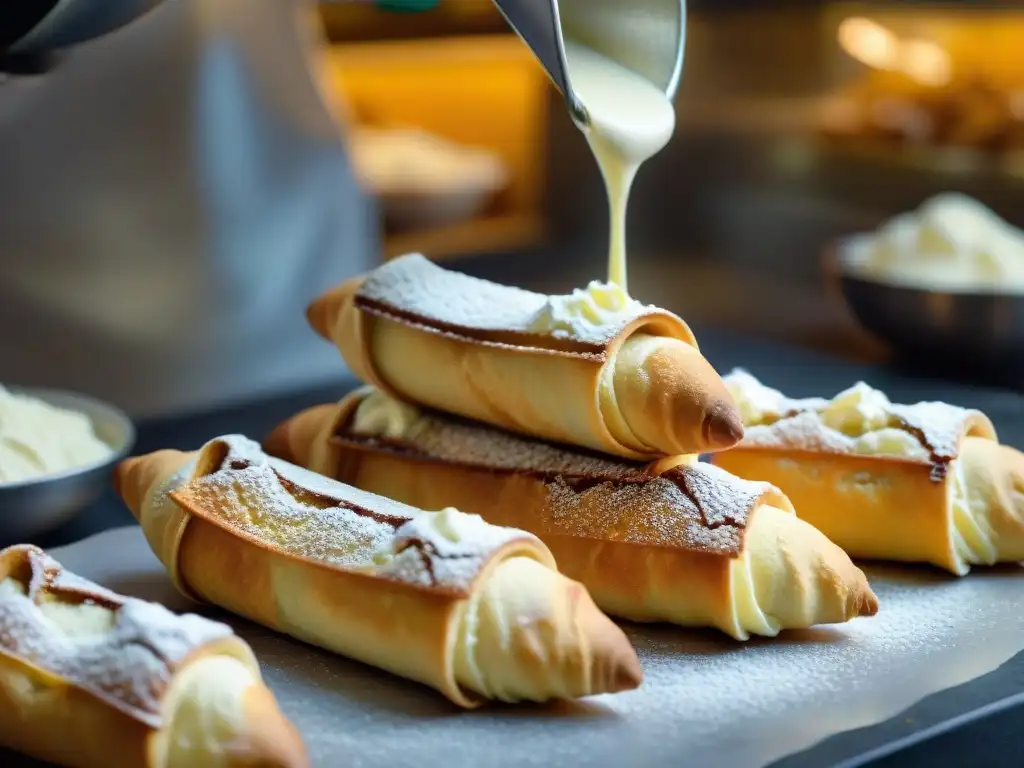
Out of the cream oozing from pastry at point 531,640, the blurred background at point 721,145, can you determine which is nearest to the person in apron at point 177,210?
the blurred background at point 721,145

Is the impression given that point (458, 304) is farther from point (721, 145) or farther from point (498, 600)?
point (721, 145)

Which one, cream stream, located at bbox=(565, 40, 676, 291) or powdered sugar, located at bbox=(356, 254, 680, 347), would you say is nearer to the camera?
powdered sugar, located at bbox=(356, 254, 680, 347)

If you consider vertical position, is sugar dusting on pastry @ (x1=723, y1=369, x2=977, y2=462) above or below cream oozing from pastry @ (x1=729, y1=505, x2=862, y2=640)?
above

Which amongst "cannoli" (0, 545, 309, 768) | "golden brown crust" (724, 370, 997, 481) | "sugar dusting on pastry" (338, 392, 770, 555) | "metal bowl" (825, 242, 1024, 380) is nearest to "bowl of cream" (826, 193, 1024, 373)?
"metal bowl" (825, 242, 1024, 380)

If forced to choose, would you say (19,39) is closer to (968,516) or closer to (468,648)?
(468,648)

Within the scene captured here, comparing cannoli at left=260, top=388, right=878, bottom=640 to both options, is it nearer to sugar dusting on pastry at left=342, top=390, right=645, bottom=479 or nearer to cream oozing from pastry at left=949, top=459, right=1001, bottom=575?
sugar dusting on pastry at left=342, top=390, right=645, bottom=479

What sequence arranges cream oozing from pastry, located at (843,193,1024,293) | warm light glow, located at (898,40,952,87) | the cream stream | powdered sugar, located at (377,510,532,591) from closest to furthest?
powdered sugar, located at (377,510,532,591) < the cream stream < cream oozing from pastry, located at (843,193,1024,293) < warm light glow, located at (898,40,952,87)

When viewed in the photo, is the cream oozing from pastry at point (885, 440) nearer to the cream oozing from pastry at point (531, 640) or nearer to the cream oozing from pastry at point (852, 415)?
the cream oozing from pastry at point (852, 415)
